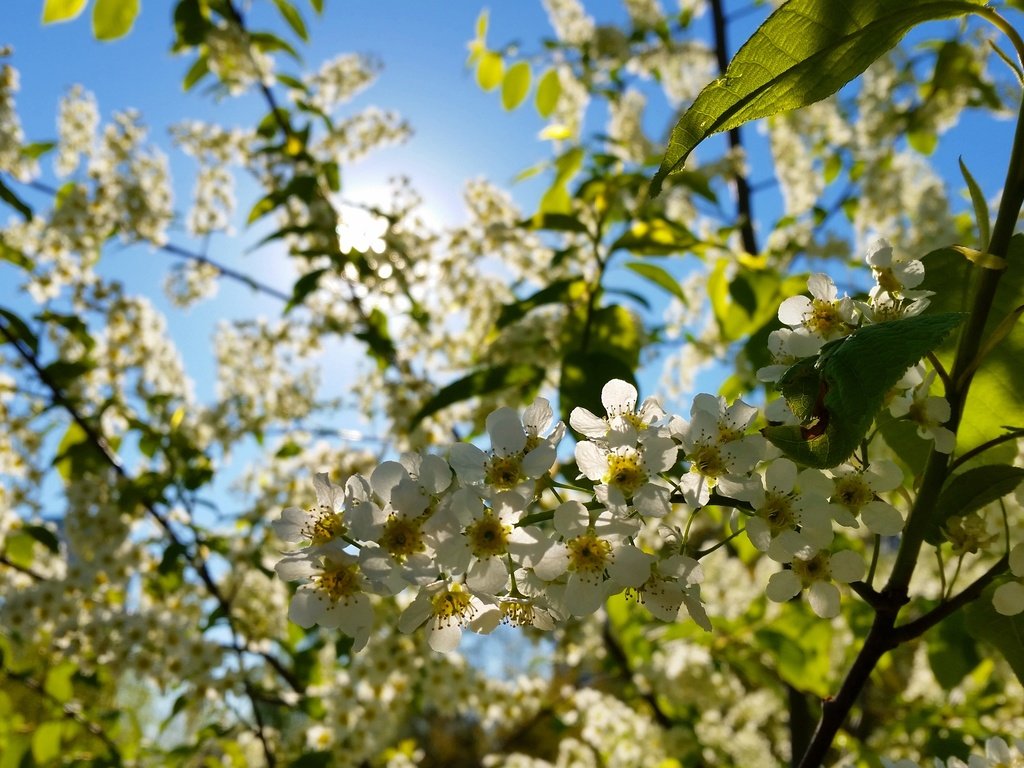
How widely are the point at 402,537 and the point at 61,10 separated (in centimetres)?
232

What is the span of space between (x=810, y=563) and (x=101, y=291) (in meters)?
3.51

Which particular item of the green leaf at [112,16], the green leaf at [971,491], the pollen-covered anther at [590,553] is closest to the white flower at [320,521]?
the pollen-covered anther at [590,553]

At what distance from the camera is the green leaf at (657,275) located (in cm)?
227

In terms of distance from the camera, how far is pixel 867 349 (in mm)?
652

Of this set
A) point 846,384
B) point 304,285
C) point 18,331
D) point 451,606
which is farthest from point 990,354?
point 18,331

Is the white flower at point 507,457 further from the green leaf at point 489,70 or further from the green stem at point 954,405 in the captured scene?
the green leaf at point 489,70

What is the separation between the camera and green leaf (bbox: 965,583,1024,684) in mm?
897

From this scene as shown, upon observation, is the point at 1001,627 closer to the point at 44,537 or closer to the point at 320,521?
the point at 320,521

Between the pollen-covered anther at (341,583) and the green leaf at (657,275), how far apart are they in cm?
162

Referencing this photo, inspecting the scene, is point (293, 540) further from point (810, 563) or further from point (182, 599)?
point (182, 599)

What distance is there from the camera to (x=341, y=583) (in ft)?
2.66

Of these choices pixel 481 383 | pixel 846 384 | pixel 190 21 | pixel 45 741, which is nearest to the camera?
pixel 846 384

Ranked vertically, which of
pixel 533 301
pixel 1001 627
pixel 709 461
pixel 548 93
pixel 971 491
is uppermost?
pixel 548 93

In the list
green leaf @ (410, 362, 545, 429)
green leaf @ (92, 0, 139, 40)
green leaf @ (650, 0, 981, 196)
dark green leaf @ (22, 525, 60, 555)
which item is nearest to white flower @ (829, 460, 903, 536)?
green leaf @ (650, 0, 981, 196)
